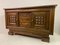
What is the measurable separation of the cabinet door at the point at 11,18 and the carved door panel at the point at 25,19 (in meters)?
0.10

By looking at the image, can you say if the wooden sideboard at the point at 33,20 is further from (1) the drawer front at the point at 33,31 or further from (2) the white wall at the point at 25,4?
(2) the white wall at the point at 25,4

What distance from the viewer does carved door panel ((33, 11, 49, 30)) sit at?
1.23 meters

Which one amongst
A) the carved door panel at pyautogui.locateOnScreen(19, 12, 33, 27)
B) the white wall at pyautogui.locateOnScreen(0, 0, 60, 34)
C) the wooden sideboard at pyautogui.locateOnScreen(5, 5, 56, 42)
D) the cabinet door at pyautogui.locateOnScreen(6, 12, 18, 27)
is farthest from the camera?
the white wall at pyautogui.locateOnScreen(0, 0, 60, 34)

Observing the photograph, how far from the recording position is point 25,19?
4.65ft

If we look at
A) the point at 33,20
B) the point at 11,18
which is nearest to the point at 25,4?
the point at 11,18

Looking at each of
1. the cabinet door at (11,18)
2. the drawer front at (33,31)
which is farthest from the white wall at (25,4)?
the drawer front at (33,31)

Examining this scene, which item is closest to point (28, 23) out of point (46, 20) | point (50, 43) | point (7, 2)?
point (46, 20)

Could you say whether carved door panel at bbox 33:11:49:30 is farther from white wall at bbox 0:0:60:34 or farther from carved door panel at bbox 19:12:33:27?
white wall at bbox 0:0:60:34

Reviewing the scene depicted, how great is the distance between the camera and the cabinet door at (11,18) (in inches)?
59.6

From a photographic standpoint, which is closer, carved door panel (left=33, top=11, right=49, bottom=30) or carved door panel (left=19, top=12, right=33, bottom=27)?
carved door panel (left=33, top=11, right=49, bottom=30)

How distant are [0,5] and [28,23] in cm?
88

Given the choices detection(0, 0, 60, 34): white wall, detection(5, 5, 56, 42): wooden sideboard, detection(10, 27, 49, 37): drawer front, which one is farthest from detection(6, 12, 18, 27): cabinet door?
detection(0, 0, 60, 34): white wall

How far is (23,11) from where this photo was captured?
1413 millimetres

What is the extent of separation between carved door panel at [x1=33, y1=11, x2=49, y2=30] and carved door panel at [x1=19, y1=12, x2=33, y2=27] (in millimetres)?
90
